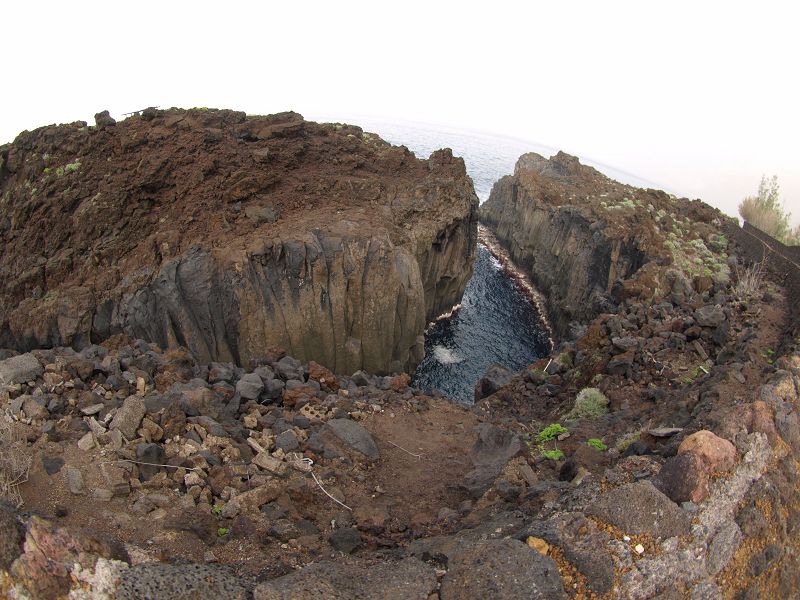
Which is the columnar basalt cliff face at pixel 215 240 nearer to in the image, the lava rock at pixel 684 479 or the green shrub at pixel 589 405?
the green shrub at pixel 589 405

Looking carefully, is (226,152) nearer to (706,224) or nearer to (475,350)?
(475,350)

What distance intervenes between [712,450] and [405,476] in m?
6.52

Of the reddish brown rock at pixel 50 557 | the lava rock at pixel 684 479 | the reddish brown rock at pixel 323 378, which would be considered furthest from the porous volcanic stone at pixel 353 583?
the reddish brown rock at pixel 323 378

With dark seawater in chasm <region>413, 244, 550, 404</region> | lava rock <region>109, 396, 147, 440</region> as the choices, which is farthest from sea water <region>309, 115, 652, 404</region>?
lava rock <region>109, 396, 147, 440</region>

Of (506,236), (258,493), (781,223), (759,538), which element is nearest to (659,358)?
(759,538)

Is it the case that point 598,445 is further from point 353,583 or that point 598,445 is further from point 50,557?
point 50,557

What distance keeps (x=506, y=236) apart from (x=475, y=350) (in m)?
24.2

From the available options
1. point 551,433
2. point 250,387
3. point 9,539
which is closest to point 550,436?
point 551,433

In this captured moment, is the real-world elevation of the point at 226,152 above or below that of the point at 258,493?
above

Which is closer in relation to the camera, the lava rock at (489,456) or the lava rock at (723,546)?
the lava rock at (723,546)

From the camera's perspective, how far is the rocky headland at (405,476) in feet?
20.6

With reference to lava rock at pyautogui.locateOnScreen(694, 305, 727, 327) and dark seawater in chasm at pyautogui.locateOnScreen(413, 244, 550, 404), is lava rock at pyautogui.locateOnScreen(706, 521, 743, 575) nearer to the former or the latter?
lava rock at pyautogui.locateOnScreen(694, 305, 727, 327)

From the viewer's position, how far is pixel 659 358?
19203mm

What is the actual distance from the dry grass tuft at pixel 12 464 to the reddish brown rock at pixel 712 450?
973 centimetres
